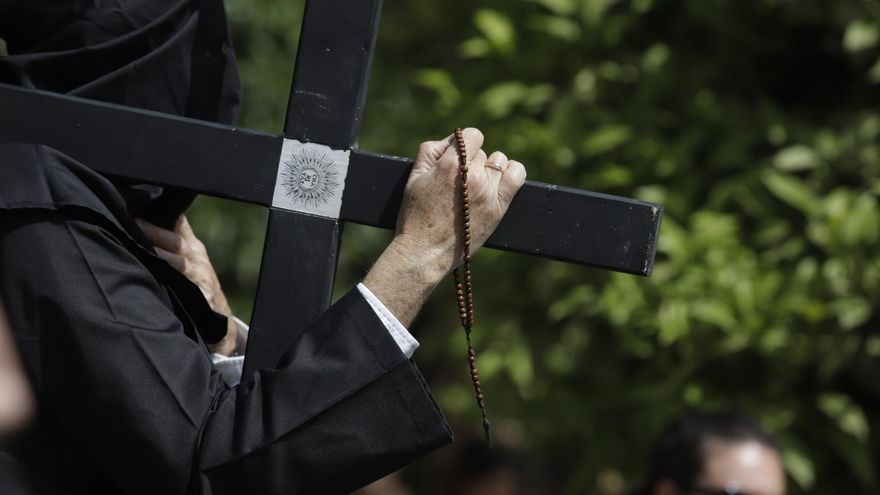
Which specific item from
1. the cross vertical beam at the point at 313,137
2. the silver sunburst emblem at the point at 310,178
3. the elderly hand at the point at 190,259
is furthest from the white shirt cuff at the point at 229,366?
the silver sunburst emblem at the point at 310,178

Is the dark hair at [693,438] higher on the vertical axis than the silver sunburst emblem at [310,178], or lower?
lower

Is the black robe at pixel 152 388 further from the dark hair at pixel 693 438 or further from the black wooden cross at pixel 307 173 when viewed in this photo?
the dark hair at pixel 693 438

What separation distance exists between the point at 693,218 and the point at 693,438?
574 millimetres

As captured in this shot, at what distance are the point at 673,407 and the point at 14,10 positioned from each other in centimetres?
200

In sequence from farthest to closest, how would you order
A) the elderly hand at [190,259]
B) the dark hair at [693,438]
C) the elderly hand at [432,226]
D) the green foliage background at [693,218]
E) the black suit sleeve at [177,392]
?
1. the dark hair at [693,438]
2. the green foliage background at [693,218]
3. the elderly hand at [190,259]
4. the elderly hand at [432,226]
5. the black suit sleeve at [177,392]

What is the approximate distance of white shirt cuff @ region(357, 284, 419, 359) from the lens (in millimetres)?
1925

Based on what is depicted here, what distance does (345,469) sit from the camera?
188 cm

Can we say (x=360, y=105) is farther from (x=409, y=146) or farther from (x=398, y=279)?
(x=409, y=146)

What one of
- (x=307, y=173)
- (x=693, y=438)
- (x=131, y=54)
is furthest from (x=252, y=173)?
(x=693, y=438)

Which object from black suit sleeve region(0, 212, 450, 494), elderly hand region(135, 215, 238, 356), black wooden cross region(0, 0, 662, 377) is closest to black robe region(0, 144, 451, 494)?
black suit sleeve region(0, 212, 450, 494)

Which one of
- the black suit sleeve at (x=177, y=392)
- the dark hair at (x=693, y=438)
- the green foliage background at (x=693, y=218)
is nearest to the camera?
the black suit sleeve at (x=177, y=392)

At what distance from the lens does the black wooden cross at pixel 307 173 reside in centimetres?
203

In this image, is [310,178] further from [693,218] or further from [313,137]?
[693,218]

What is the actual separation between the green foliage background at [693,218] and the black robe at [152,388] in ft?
4.63
